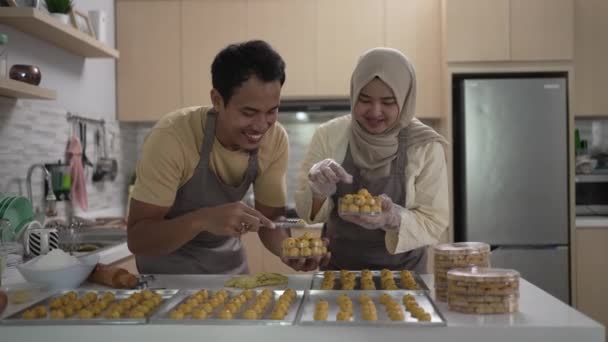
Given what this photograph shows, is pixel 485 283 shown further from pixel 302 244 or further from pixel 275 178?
pixel 275 178

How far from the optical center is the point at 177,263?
231 cm

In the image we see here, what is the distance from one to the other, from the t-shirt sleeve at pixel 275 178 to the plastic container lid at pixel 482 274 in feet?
2.91

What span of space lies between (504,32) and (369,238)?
261cm

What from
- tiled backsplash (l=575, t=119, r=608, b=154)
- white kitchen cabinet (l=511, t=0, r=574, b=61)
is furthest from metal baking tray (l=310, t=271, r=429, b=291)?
tiled backsplash (l=575, t=119, r=608, b=154)

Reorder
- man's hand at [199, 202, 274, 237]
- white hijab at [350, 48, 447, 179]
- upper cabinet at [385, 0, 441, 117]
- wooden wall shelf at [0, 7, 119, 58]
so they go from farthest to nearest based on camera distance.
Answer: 1. upper cabinet at [385, 0, 441, 117]
2. wooden wall shelf at [0, 7, 119, 58]
3. white hijab at [350, 48, 447, 179]
4. man's hand at [199, 202, 274, 237]

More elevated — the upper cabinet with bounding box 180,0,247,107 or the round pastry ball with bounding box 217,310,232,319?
the upper cabinet with bounding box 180,0,247,107

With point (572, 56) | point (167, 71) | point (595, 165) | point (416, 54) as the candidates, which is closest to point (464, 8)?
point (416, 54)

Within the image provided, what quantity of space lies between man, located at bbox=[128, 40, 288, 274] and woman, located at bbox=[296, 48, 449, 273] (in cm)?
17

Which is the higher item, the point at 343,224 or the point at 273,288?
the point at 343,224

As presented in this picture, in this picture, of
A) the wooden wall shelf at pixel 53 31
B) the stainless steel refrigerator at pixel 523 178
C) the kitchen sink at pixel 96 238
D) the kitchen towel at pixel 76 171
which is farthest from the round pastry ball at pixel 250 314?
the stainless steel refrigerator at pixel 523 178

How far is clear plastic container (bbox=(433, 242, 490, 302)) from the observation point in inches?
67.2

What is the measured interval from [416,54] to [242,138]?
Answer: 280 cm

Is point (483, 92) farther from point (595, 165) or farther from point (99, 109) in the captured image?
point (99, 109)

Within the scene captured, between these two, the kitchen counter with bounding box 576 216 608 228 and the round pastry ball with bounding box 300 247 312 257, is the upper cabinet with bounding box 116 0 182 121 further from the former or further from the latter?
the round pastry ball with bounding box 300 247 312 257
